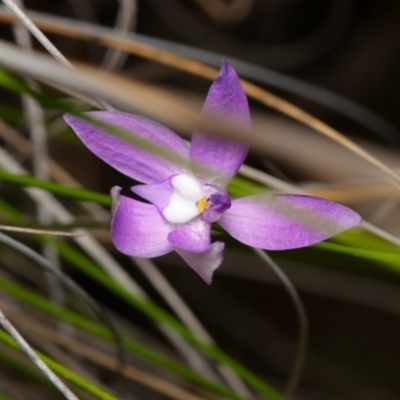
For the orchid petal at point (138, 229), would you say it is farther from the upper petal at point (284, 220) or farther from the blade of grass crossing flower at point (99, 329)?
the blade of grass crossing flower at point (99, 329)

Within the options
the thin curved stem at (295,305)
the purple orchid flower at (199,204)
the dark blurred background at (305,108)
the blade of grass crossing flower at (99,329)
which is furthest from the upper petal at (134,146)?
the dark blurred background at (305,108)

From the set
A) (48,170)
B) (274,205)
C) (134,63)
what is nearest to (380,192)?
(274,205)

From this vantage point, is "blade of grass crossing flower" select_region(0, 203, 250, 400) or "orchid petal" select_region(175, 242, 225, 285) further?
"blade of grass crossing flower" select_region(0, 203, 250, 400)

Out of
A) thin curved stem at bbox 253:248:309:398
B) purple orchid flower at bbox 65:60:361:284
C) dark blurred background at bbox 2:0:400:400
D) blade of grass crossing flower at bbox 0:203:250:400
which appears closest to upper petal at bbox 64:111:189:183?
purple orchid flower at bbox 65:60:361:284

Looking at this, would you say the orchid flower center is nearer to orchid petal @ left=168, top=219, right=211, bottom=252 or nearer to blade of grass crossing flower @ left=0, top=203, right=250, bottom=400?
orchid petal @ left=168, top=219, right=211, bottom=252

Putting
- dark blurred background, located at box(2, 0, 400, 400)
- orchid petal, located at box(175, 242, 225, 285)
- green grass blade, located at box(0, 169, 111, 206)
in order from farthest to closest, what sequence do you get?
1. dark blurred background, located at box(2, 0, 400, 400)
2. green grass blade, located at box(0, 169, 111, 206)
3. orchid petal, located at box(175, 242, 225, 285)

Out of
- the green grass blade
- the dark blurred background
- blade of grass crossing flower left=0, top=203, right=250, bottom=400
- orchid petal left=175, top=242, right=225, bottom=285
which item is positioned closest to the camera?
orchid petal left=175, top=242, right=225, bottom=285

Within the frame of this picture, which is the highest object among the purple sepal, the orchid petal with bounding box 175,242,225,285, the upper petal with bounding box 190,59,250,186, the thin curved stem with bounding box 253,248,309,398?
the thin curved stem with bounding box 253,248,309,398

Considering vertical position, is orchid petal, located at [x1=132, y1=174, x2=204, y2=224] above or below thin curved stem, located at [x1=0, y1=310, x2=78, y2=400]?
above
